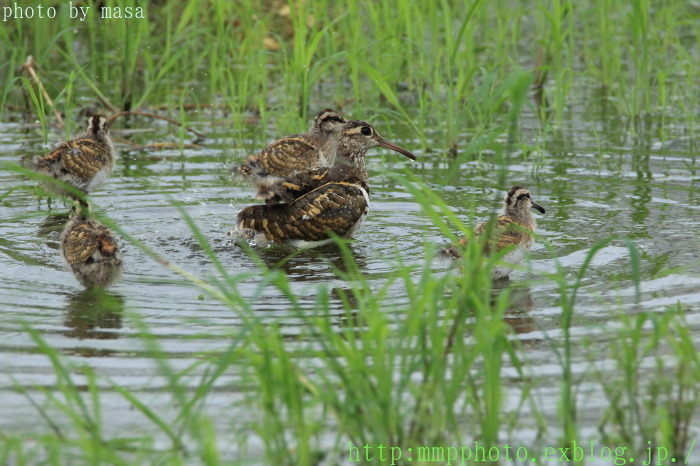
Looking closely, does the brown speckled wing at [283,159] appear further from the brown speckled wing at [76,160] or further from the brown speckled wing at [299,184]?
the brown speckled wing at [76,160]

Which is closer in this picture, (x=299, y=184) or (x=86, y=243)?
(x=86, y=243)

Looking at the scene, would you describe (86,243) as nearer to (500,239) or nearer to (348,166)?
(500,239)

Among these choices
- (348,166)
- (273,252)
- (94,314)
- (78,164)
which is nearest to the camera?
(94,314)

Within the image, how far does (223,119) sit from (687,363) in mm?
9266

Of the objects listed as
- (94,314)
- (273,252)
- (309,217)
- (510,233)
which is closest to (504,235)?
(510,233)

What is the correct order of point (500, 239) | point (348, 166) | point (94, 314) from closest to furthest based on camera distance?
point (94, 314) → point (500, 239) → point (348, 166)

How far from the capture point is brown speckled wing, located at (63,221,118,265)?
7283mm

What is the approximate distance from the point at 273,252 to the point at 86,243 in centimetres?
204

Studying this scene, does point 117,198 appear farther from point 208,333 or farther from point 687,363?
point 687,363

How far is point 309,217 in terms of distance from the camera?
8.90m

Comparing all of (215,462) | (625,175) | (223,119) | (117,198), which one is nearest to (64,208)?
(117,198)

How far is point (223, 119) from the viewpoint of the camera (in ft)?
43.4

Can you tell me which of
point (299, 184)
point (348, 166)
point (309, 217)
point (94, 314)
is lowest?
point (94, 314)

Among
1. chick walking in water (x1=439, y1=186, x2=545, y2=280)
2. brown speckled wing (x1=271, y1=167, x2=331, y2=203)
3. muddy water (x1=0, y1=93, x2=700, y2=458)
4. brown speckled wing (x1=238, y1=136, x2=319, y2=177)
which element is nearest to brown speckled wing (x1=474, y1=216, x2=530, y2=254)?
chick walking in water (x1=439, y1=186, x2=545, y2=280)
